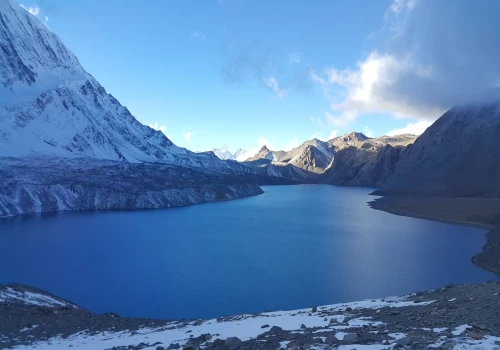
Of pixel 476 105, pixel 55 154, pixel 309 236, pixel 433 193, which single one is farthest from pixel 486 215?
pixel 55 154

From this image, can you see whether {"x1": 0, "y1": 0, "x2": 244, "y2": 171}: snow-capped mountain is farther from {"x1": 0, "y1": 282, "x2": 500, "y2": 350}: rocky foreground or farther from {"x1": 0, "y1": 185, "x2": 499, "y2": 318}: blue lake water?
{"x1": 0, "y1": 282, "x2": 500, "y2": 350}: rocky foreground

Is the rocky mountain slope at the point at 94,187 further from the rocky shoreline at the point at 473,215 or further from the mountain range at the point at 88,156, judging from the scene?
the rocky shoreline at the point at 473,215

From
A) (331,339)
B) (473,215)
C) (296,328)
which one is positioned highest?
(331,339)

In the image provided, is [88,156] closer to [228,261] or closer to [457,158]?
[228,261]

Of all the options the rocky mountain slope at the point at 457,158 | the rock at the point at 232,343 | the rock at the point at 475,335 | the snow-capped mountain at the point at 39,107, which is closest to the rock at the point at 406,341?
the rock at the point at 475,335

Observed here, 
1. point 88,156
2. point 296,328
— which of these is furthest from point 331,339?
point 88,156

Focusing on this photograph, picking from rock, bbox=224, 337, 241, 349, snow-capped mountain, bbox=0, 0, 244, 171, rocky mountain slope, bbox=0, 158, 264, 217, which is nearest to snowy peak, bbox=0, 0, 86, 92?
snow-capped mountain, bbox=0, 0, 244, 171
